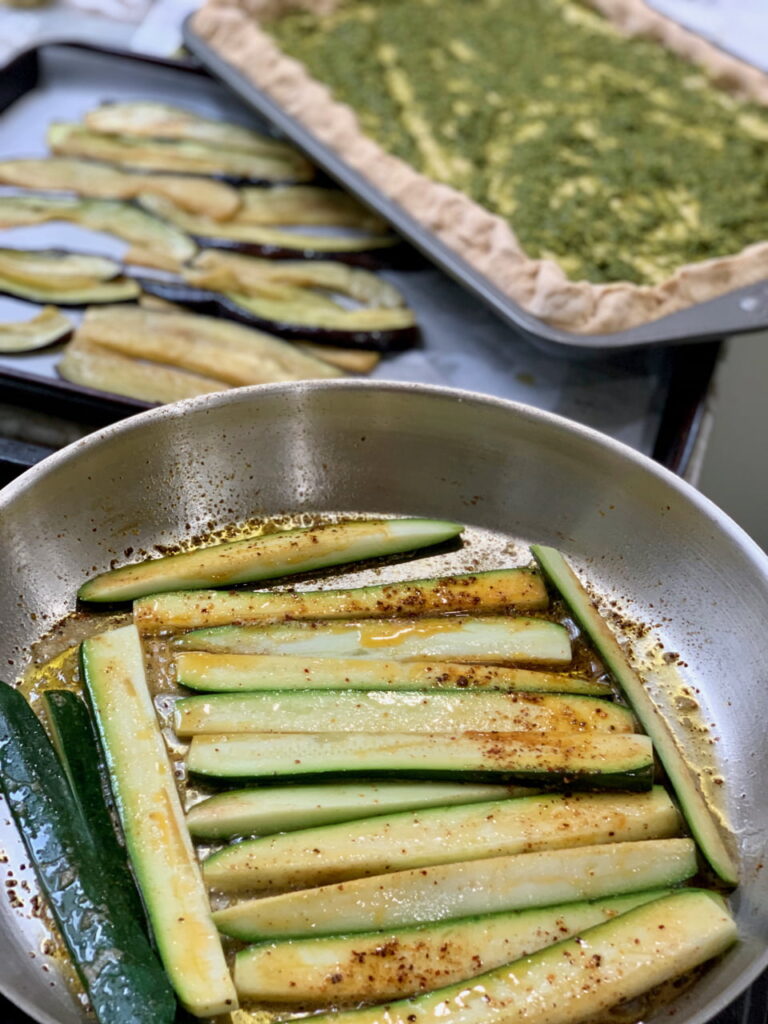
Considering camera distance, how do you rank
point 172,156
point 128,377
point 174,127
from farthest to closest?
point 174,127, point 172,156, point 128,377

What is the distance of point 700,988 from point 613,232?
2156mm

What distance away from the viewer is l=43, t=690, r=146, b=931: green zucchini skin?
1.42m

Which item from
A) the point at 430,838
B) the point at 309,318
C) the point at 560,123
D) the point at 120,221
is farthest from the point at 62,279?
the point at 430,838

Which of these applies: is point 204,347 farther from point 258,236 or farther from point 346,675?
point 346,675

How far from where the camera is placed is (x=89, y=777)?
1.54 m

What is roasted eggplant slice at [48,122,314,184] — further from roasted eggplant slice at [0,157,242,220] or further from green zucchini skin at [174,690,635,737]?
green zucchini skin at [174,690,635,737]

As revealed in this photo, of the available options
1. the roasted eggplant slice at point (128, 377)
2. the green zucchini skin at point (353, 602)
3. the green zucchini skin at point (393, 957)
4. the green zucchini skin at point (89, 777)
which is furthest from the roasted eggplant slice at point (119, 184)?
the green zucchini skin at point (393, 957)

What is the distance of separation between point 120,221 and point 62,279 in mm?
357

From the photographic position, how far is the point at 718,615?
1.82 meters

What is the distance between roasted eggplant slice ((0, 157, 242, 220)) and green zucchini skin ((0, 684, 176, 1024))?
81.4 inches

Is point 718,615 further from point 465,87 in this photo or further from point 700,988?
point 465,87

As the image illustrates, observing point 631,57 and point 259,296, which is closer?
point 259,296

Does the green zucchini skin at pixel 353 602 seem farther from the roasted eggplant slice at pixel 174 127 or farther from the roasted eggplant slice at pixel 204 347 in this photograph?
the roasted eggplant slice at pixel 174 127

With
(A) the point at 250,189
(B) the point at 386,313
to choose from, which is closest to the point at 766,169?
(B) the point at 386,313
